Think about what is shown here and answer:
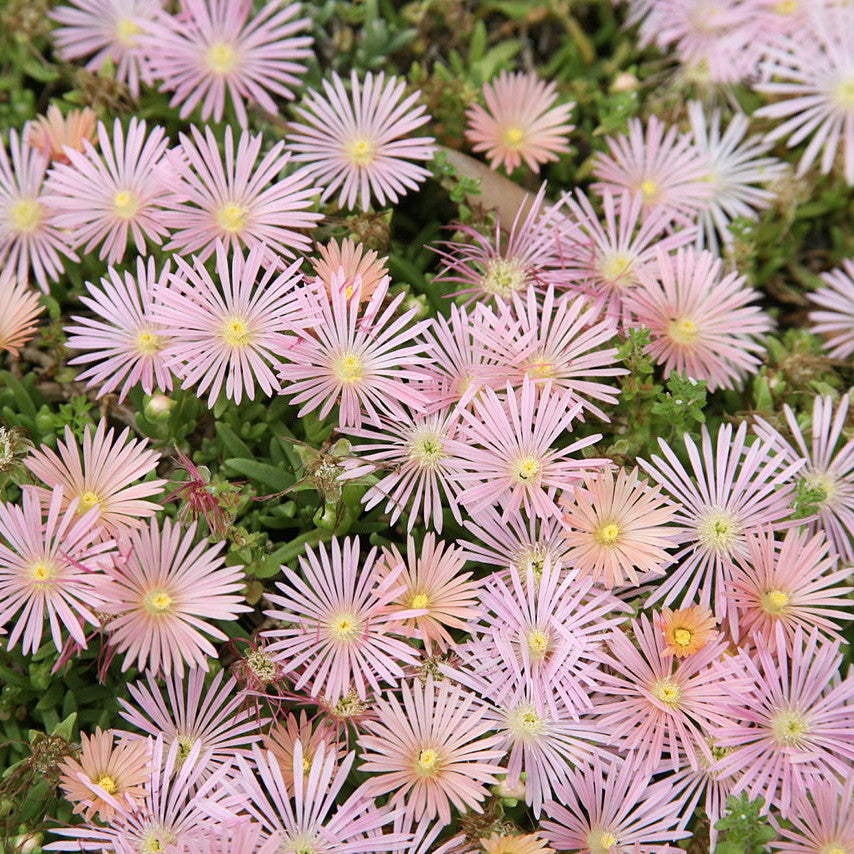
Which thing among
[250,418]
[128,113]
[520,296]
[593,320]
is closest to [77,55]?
[128,113]

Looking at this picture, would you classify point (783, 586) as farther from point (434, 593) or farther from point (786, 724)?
point (434, 593)

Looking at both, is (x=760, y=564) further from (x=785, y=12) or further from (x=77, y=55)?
(x=77, y=55)

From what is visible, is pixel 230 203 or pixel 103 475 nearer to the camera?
pixel 103 475

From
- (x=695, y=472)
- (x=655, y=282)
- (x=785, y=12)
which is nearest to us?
(x=695, y=472)

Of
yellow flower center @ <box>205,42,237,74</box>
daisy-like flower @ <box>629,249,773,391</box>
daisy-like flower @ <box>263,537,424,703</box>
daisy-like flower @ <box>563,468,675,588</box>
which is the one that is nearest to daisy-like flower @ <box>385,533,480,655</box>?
daisy-like flower @ <box>263,537,424,703</box>

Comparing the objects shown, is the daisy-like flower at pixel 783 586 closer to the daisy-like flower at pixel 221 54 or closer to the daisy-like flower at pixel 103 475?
the daisy-like flower at pixel 103 475

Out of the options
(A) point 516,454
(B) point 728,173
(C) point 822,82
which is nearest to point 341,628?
(A) point 516,454
